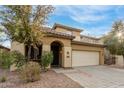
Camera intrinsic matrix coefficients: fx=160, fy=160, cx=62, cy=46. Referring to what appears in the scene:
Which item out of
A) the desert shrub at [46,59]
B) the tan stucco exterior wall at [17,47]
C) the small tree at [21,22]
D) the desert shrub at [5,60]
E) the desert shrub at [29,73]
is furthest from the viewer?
the tan stucco exterior wall at [17,47]

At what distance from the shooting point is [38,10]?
1177 centimetres

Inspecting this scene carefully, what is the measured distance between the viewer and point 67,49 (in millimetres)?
16656

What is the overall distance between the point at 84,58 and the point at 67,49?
12.9 ft

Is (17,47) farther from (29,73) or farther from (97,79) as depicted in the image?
(97,79)

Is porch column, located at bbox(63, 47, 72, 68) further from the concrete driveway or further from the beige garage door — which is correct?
the concrete driveway

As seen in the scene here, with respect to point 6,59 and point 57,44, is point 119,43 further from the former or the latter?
point 6,59

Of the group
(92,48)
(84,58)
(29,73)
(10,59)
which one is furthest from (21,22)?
(92,48)

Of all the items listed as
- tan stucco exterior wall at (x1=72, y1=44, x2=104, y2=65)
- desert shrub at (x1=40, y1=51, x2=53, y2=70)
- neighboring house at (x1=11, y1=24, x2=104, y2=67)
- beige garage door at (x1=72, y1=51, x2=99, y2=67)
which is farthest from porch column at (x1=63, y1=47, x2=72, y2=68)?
desert shrub at (x1=40, y1=51, x2=53, y2=70)

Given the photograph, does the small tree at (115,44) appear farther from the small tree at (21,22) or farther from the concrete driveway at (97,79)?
the small tree at (21,22)

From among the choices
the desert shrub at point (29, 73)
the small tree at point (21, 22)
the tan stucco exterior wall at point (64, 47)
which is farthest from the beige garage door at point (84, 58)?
the desert shrub at point (29, 73)

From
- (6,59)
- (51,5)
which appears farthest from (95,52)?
(6,59)

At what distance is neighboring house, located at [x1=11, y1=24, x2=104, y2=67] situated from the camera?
1508cm

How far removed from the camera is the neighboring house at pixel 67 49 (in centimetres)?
1508
